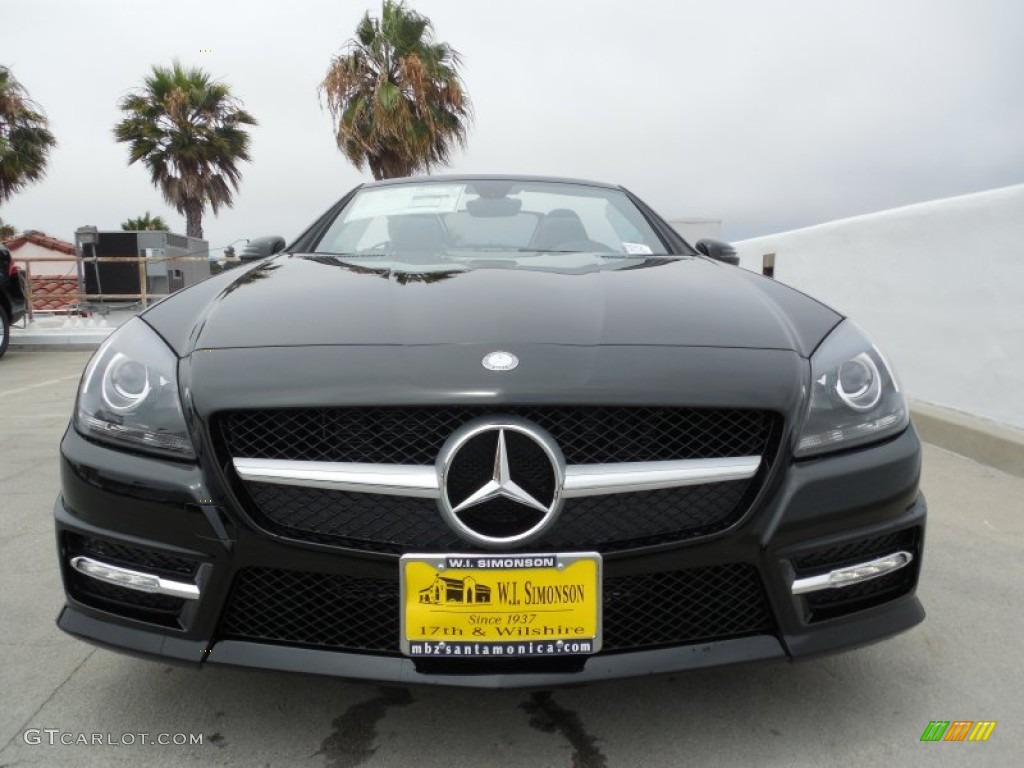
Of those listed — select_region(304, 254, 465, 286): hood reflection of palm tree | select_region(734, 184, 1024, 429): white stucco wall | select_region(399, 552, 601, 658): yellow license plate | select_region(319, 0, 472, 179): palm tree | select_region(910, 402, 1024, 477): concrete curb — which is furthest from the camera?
select_region(319, 0, 472, 179): palm tree

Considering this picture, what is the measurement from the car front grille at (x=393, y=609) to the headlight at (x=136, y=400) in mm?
301

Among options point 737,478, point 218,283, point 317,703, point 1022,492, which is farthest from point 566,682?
point 1022,492

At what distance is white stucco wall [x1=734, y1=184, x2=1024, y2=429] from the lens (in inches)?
167

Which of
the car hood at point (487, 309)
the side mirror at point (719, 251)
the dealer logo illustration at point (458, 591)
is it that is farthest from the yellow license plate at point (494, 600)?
the side mirror at point (719, 251)

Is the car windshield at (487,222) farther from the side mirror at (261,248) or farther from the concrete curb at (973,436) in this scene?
the concrete curb at (973,436)

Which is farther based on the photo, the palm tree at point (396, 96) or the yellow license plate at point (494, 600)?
the palm tree at point (396, 96)

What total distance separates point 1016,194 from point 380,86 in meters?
15.0

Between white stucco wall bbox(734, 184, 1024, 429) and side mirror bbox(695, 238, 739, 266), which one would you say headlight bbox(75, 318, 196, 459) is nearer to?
side mirror bbox(695, 238, 739, 266)

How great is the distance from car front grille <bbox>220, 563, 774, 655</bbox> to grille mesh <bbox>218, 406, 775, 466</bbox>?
22 centimetres

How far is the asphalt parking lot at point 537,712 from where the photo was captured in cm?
166

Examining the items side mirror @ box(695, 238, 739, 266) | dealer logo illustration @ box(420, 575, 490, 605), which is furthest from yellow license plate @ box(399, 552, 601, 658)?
side mirror @ box(695, 238, 739, 266)

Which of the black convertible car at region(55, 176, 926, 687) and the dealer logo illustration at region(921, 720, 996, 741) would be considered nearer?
the black convertible car at region(55, 176, 926, 687)

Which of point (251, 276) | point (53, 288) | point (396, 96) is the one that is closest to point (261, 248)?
point (251, 276)

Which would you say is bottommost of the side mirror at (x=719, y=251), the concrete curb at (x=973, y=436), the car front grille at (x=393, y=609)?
the concrete curb at (x=973, y=436)
